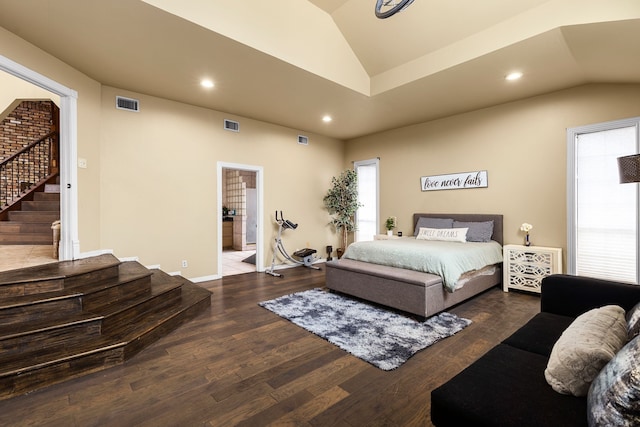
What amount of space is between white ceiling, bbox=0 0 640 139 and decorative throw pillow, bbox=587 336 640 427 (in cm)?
314

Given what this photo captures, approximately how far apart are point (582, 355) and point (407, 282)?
7.26 ft

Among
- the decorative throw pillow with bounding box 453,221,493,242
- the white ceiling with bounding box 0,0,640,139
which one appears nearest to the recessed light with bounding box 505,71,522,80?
the white ceiling with bounding box 0,0,640,139

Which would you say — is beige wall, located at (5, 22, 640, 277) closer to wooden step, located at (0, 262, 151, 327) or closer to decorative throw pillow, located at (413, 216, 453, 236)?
decorative throw pillow, located at (413, 216, 453, 236)

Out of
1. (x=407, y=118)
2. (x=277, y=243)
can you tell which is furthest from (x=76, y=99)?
(x=407, y=118)

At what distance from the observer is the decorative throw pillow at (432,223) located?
530 centimetres

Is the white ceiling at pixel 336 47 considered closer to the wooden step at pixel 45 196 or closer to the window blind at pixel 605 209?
the window blind at pixel 605 209

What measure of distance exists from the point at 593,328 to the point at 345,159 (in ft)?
21.1

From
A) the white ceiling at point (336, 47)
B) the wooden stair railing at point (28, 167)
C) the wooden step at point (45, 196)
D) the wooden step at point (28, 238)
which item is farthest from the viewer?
the wooden stair railing at point (28, 167)

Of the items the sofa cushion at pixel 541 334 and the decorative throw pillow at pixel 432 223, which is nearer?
the sofa cushion at pixel 541 334

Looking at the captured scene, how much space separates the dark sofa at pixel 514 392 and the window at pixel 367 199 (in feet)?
16.3

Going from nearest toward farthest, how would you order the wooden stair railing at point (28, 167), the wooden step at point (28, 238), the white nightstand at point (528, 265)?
1. the white nightstand at point (528, 265)
2. the wooden step at point (28, 238)
3. the wooden stair railing at point (28, 167)

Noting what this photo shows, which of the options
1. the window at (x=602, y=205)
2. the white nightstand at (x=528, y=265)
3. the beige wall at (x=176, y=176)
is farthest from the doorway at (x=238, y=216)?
the window at (x=602, y=205)

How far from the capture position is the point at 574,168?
4168 mm

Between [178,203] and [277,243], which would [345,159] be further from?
[178,203]
